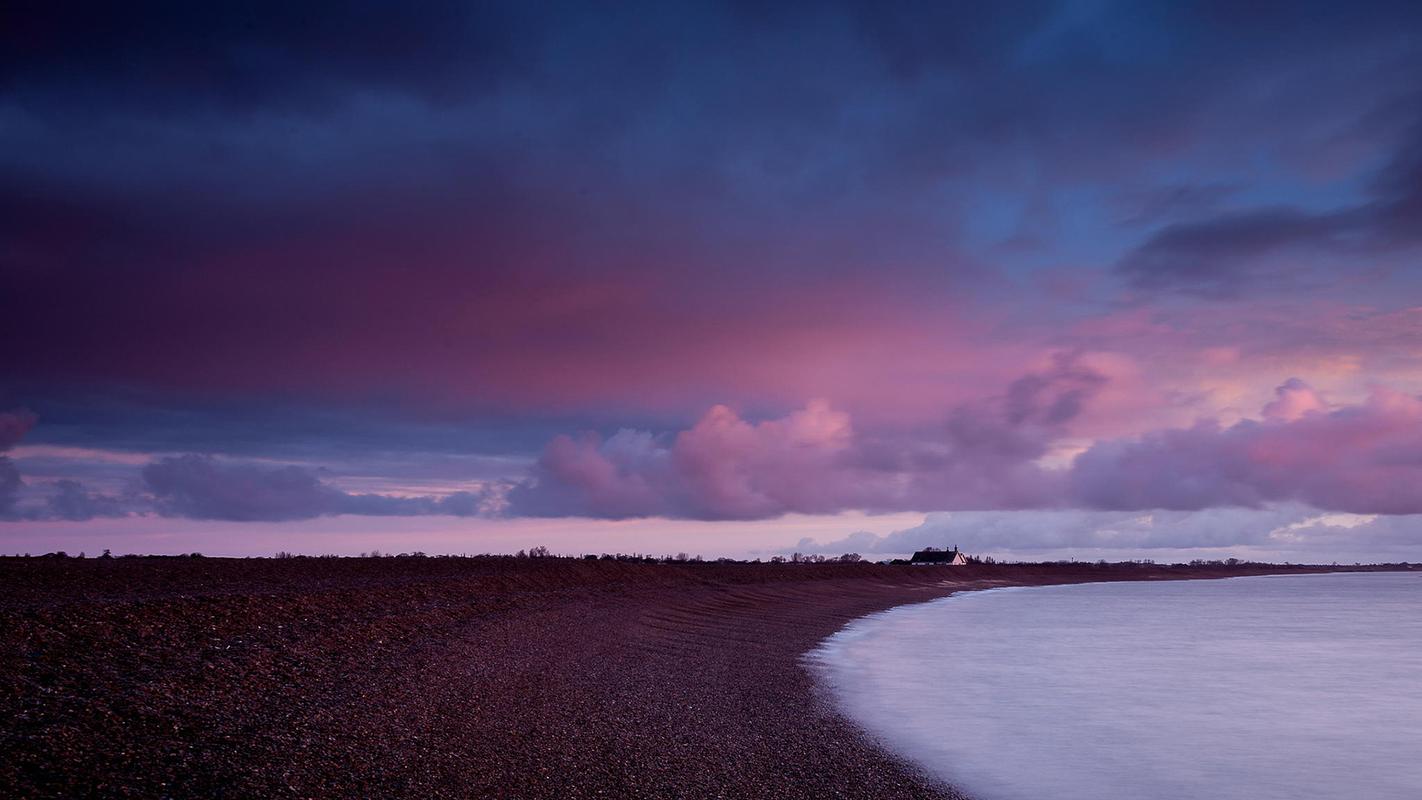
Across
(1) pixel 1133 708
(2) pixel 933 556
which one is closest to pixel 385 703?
(1) pixel 1133 708

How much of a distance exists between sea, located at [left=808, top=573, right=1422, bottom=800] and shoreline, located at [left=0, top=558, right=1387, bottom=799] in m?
2.65

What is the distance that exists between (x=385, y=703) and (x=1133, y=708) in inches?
832

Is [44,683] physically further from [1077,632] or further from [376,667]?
[1077,632]

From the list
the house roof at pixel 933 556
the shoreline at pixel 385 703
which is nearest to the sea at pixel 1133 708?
the shoreline at pixel 385 703

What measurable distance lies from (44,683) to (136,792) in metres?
5.12

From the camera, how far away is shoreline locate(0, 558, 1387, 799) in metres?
11.7

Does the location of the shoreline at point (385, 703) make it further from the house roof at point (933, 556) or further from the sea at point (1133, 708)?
the house roof at point (933, 556)

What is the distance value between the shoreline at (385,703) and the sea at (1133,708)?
2.65m

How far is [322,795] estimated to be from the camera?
1100 cm

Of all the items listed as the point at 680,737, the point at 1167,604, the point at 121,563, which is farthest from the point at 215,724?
the point at 1167,604

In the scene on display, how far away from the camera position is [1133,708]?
26297 mm

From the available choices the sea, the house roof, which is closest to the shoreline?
the sea

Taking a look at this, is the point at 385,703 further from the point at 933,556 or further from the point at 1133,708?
the point at 933,556

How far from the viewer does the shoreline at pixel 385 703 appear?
1173cm
